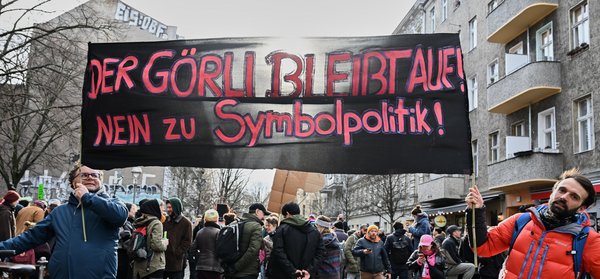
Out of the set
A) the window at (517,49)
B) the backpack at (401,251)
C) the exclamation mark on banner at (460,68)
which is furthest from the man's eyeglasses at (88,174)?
the window at (517,49)

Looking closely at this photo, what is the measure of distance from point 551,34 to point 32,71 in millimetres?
18302

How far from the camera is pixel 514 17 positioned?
26.6m

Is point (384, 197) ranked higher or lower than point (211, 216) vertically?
higher

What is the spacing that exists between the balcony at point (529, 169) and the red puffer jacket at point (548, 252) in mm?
20864

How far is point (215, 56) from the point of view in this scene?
6.90m

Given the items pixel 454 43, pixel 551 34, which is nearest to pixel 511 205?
pixel 551 34

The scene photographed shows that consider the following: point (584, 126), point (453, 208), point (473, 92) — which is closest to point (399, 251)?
point (584, 126)

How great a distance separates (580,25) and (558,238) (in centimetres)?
2085

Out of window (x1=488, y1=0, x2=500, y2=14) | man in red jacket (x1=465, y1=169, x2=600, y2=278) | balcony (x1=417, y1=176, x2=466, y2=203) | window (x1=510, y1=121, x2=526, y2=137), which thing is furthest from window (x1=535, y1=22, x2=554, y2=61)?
man in red jacket (x1=465, y1=169, x2=600, y2=278)

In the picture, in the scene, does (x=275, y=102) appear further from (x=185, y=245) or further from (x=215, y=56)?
(x=185, y=245)

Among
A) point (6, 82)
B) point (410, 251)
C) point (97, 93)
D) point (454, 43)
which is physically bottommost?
point (410, 251)

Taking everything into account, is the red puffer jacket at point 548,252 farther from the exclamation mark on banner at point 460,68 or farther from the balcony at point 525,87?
the balcony at point 525,87

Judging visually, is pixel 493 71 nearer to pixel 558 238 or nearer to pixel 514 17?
pixel 514 17

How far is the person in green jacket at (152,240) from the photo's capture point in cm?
1047
